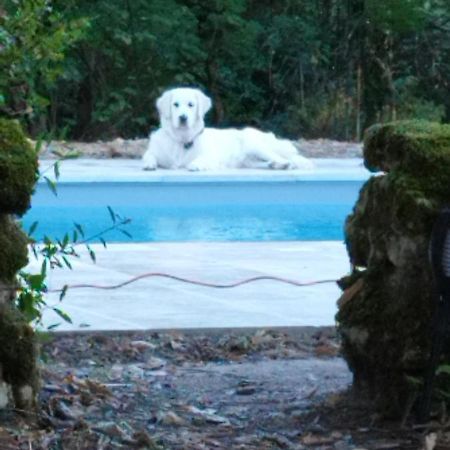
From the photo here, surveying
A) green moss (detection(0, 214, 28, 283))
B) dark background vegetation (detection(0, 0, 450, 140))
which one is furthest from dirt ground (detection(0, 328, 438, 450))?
dark background vegetation (detection(0, 0, 450, 140))

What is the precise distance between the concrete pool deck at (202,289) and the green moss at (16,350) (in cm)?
173

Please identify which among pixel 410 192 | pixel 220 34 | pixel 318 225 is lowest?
pixel 318 225

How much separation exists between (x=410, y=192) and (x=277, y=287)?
10.1ft

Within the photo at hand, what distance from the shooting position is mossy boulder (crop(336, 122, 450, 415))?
3.17m

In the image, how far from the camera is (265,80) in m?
17.9

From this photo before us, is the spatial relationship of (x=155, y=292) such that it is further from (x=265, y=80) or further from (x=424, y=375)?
(x=265, y=80)

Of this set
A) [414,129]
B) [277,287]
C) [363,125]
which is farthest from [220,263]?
[363,125]

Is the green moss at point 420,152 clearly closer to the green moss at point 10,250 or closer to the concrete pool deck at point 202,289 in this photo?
the green moss at point 10,250

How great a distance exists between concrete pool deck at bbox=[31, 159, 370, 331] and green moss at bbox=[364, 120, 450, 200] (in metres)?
1.78

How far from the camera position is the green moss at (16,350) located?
3.13 metres

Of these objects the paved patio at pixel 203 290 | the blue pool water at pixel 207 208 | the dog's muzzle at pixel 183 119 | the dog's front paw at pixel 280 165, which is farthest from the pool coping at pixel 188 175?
the paved patio at pixel 203 290

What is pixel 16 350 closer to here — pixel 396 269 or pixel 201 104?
pixel 396 269

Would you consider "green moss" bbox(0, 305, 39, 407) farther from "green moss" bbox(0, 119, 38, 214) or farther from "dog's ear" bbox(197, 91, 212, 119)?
"dog's ear" bbox(197, 91, 212, 119)

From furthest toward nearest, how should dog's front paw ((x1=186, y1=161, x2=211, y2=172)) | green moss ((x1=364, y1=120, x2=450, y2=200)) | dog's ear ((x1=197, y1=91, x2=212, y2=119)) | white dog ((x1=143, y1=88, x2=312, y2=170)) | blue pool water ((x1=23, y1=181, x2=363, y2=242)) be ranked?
dog's ear ((x1=197, y1=91, x2=212, y2=119)) < white dog ((x1=143, y1=88, x2=312, y2=170)) < dog's front paw ((x1=186, y1=161, x2=211, y2=172)) < blue pool water ((x1=23, y1=181, x2=363, y2=242)) < green moss ((x1=364, y1=120, x2=450, y2=200))
